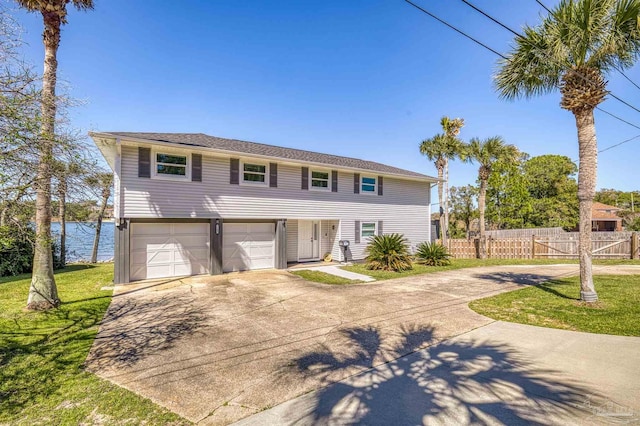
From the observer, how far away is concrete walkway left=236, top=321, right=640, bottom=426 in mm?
2975

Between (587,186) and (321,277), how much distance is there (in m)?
7.99

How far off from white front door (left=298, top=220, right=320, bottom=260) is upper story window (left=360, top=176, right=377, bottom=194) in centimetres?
300

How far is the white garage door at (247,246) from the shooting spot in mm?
12102

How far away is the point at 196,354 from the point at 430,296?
20.0 ft

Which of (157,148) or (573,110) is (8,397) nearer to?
(157,148)

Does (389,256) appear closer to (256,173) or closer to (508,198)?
(256,173)

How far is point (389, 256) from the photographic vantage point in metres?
12.7

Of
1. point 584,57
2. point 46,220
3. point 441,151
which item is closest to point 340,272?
point 46,220

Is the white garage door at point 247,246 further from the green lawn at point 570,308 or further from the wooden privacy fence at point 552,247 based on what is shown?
the wooden privacy fence at point 552,247

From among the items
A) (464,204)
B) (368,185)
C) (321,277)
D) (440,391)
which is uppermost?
(368,185)

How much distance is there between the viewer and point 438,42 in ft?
33.3

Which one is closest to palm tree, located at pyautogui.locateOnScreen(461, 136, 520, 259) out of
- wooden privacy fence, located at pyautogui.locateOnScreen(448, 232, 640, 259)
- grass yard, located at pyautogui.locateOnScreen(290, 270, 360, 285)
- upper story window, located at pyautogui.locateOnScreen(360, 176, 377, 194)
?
wooden privacy fence, located at pyautogui.locateOnScreen(448, 232, 640, 259)

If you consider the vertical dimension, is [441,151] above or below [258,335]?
above

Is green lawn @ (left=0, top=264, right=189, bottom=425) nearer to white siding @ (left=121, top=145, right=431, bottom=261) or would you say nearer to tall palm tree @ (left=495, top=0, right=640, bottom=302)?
white siding @ (left=121, top=145, right=431, bottom=261)
